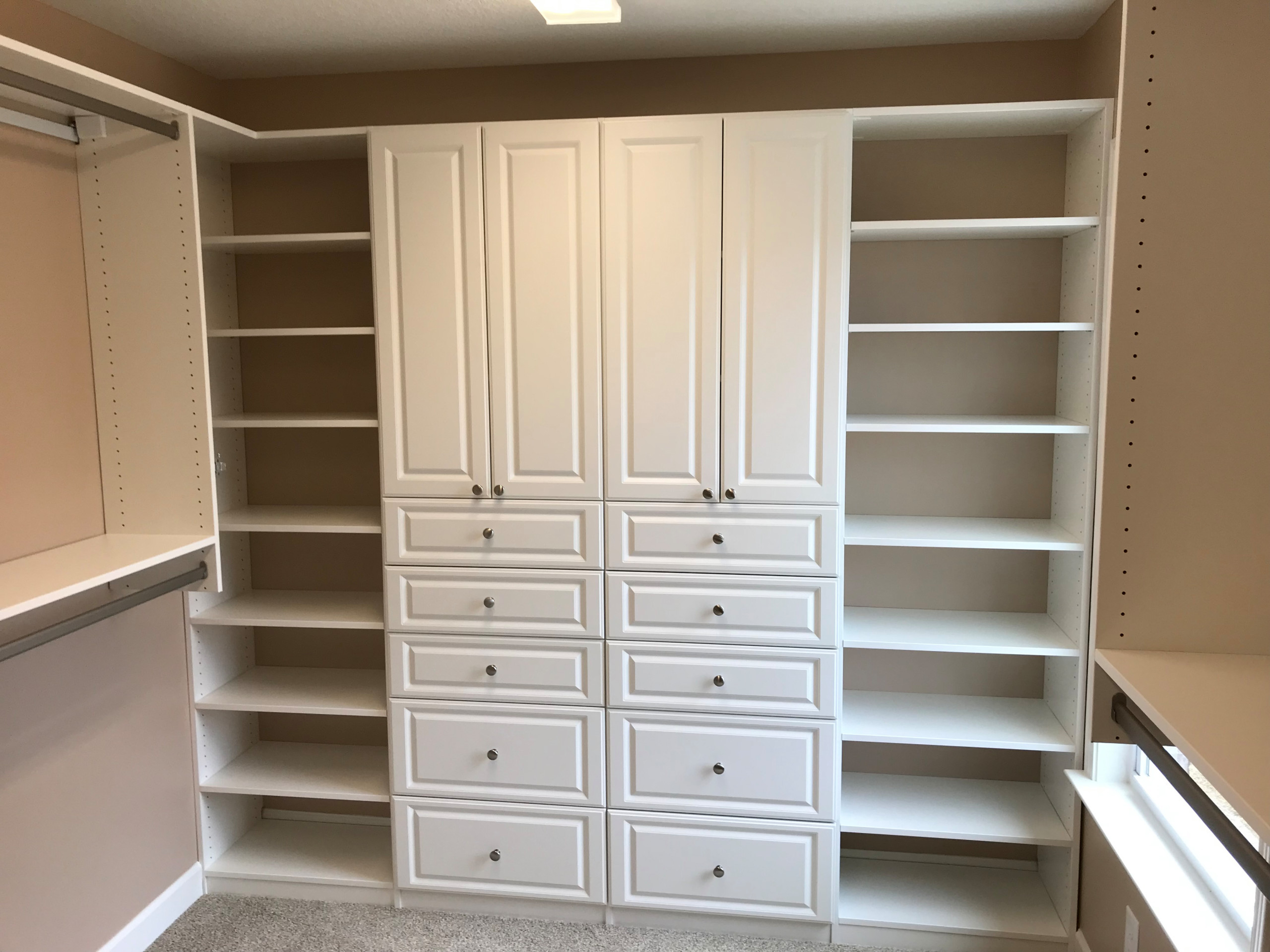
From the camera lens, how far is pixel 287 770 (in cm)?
289

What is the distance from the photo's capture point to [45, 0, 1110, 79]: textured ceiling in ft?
7.59

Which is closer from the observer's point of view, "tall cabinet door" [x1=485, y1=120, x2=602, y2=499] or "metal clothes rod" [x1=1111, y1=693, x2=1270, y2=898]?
"metal clothes rod" [x1=1111, y1=693, x2=1270, y2=898]

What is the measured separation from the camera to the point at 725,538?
8.02 feet

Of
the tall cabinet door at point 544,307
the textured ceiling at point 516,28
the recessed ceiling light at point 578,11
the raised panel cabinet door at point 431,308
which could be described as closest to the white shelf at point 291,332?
the raised panel cabinet door at point 431,308

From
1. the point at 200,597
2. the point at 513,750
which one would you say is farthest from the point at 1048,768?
the point at 200,597

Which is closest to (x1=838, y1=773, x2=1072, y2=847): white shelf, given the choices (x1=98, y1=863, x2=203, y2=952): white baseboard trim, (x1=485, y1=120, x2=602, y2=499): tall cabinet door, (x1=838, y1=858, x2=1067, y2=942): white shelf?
(x1=838, y1=858, x2=1067, y2=942): white shelf

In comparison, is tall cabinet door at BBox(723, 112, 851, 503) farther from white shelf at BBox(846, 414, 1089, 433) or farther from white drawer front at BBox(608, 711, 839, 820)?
white drawer front at BBox(608, 711, 839, 820)

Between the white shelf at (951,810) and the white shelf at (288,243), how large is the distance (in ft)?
7.16

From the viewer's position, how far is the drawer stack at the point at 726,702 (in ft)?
8.02

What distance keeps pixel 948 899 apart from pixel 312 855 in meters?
2.01

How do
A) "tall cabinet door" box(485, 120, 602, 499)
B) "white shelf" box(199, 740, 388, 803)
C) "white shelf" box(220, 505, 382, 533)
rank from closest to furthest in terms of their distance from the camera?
"tall cabinet door" box(485, 120, 602, 499) < "white shelf" box(220, 505, 382, 533) < "white shelf" box(199, 740, 388, 803)

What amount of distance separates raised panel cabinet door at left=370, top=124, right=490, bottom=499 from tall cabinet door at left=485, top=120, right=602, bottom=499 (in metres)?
0.05

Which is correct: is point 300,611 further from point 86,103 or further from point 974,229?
point 974,229

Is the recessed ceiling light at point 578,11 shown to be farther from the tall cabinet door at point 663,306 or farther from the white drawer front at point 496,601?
the white drawer front at point 496,601
